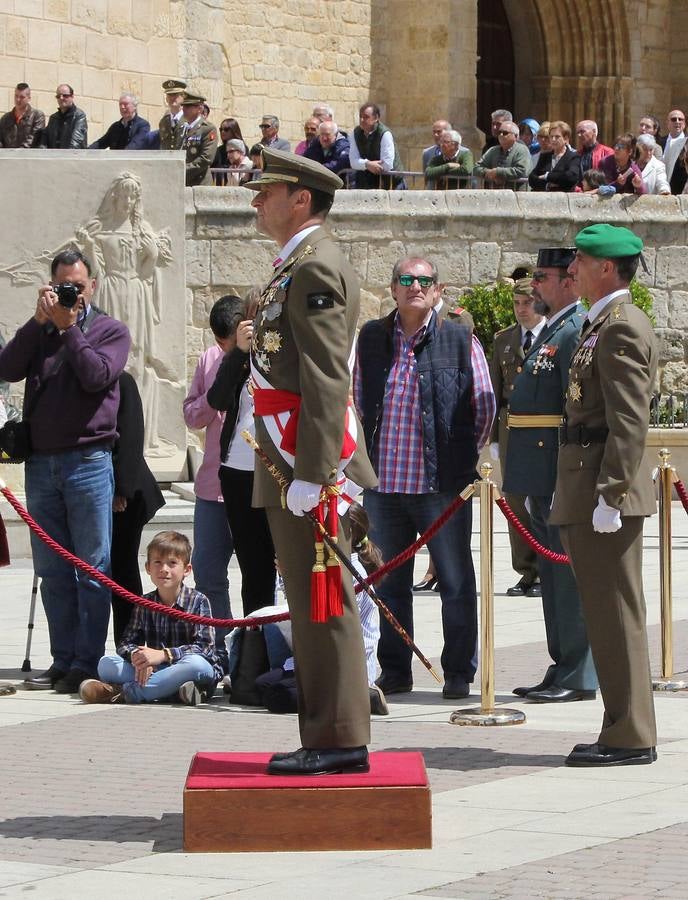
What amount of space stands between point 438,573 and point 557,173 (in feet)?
43.5

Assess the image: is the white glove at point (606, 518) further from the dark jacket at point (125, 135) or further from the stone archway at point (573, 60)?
the stone archway at point (573, 60)

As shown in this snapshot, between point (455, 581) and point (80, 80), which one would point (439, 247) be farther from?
point (455, 581)

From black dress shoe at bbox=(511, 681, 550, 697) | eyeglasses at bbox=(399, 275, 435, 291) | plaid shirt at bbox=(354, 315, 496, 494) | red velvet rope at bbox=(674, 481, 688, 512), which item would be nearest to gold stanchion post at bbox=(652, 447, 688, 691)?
red velvet rope at bbox=(674, 481, 688, 512)

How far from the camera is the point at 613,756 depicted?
21.7 feet

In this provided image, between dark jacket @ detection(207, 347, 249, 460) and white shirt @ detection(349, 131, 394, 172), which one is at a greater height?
white shirt @ detection(349, 131, 394, 172)

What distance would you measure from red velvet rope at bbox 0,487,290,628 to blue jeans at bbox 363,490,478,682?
73 cm

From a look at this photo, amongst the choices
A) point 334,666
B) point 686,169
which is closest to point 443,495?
point 334,666

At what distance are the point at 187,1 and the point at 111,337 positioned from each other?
1642cm

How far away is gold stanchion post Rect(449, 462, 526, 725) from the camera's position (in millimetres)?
7613

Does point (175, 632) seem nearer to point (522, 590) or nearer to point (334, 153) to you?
point (522, 590)

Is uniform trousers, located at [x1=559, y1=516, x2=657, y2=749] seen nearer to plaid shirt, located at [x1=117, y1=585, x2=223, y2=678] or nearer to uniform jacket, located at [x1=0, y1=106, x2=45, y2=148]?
plaid shirt, located at [x1=117, y1=585, x2=223, y2=678]

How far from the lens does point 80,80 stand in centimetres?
2259

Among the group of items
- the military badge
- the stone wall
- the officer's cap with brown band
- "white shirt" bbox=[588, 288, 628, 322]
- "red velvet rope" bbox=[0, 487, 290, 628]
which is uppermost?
the stone wall

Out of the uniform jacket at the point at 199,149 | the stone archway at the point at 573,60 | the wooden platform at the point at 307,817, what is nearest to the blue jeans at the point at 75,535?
the wooden platform at the point at 307,817
